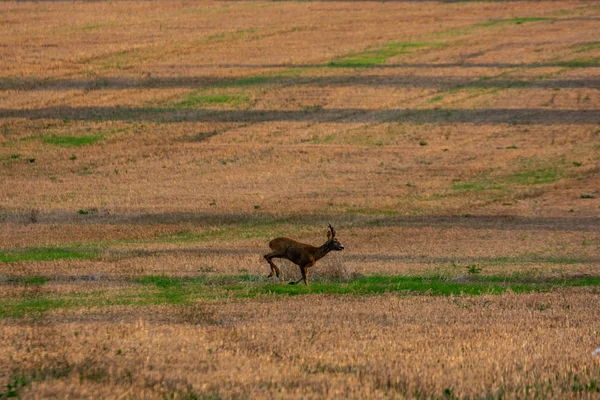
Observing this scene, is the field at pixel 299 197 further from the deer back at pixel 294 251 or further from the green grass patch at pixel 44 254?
the deer back at pixel 294 251

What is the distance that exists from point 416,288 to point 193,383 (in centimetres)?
896

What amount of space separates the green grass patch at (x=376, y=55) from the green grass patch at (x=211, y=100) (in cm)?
801

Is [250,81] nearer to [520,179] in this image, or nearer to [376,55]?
[376,55]

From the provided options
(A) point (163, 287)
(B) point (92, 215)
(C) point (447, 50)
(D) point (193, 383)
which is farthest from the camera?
(C) point (447, 50)

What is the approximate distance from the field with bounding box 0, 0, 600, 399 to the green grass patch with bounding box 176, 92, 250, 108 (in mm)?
136

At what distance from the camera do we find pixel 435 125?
4525cm

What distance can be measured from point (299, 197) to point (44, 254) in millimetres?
11347

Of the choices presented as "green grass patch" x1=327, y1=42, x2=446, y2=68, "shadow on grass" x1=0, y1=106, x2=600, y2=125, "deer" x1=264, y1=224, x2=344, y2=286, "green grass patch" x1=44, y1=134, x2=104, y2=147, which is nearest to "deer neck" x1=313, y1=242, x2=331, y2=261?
"deer" x1=264, y1=224, x2=344, y2=286

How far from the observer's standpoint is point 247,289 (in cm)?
1938

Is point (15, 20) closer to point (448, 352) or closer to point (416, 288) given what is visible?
point (416, 288)

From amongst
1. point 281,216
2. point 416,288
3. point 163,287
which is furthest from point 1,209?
point 416,288

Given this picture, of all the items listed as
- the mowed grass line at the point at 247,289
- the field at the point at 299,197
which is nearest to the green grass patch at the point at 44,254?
the field at the point at 299,197

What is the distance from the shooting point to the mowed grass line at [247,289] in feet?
58.4

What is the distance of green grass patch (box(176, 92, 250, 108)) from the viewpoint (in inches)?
1890
